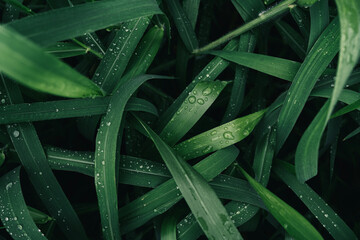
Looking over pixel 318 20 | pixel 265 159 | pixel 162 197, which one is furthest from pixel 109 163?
pixel 318 20

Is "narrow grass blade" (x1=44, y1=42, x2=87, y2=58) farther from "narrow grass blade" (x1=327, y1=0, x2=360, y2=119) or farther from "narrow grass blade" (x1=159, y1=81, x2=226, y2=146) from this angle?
"narrow grass blade" (x1=327, y1=0, x2=360, y2=119)

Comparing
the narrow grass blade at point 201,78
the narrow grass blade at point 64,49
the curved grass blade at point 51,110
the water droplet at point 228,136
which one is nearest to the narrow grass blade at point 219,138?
the water droplet at point 228,136

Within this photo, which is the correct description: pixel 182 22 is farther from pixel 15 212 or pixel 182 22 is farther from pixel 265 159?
pixel 15 212

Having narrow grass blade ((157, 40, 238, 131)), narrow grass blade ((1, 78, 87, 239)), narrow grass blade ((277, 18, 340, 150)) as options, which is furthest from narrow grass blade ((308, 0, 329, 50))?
narrow grass blade ((1, 78, 87, 239))

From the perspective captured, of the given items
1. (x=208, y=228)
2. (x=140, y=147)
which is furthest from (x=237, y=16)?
(x=208, y=228)

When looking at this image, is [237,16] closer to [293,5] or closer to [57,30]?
[293,5]

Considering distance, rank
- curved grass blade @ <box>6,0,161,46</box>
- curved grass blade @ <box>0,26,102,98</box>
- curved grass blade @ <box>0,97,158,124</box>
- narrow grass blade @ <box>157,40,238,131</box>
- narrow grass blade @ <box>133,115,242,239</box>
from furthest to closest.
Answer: narrow grass blade @ <box>157,40,238,131</box> → curved grass blade @ <box>0,97,158,124</box> → narrow grass blade @ <box>133,115,242,239</box> → curved grass blade @ <box>6,0,161,46</box> → curved grass blade @ <box>0,26,102,98</box>
